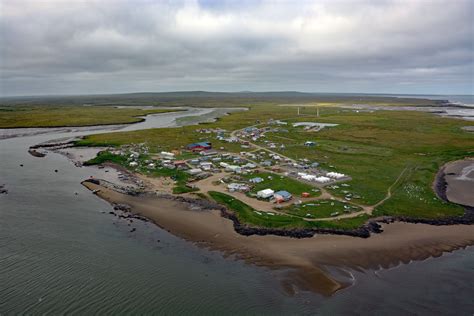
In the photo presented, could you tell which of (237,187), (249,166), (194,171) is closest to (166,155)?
(194,171)

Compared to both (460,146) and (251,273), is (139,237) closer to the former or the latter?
(251,273)

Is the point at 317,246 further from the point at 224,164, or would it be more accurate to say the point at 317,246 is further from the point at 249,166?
the point at 224,164

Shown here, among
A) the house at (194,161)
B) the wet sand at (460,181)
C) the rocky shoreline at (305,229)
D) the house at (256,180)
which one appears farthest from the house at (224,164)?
the wet sand at (460,181)

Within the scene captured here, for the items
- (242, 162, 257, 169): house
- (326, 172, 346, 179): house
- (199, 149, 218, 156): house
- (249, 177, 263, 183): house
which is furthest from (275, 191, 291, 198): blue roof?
(199, 149, 218, 156): house

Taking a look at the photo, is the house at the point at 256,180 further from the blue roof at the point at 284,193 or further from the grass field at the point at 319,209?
the grass field at the point at 319,209

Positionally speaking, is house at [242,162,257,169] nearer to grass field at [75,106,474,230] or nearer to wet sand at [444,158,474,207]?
grass field at [75,106,474,230]

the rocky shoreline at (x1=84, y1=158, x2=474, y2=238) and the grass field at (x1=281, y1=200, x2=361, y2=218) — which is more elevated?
the grass field at (x1=281, y1=200, x2=361, y2=218)

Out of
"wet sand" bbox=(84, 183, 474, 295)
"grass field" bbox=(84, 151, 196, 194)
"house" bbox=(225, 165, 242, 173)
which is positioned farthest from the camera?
"house" bbox=(225, 165, 242, 173)
